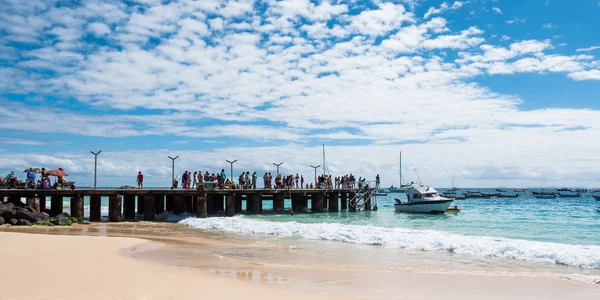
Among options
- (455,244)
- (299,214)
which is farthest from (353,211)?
(455,244)

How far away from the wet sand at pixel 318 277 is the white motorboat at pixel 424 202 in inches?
907

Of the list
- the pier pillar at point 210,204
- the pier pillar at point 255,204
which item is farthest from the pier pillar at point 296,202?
the pier pillar at point 210,204

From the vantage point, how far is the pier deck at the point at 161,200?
→ 2844 centimetres

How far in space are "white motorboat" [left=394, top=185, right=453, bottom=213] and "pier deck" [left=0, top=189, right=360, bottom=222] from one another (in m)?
4.97

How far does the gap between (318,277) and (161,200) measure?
25.7m

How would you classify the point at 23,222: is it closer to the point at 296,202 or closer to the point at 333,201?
the point at 296,202

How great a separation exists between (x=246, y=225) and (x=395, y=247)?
10.8 m

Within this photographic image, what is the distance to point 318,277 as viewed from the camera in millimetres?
10547

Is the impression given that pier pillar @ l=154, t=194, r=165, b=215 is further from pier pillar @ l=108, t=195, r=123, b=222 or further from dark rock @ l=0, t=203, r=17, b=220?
dark rock @ l=0, t=203, r=17, b=220

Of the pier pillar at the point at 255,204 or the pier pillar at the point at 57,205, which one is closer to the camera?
the pier pillar at the point at 57,205

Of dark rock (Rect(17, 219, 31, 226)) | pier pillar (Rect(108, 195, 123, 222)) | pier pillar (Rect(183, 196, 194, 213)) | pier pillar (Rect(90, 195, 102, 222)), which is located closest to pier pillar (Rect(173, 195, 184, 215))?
pier pillar (Rect(183, 196, 194, 213))

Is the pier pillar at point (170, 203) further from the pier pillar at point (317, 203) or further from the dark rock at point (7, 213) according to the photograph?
the dark rock at point (7, 213)

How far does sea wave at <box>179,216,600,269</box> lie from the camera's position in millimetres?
14156

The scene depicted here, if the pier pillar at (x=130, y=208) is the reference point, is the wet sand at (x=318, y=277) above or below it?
below
